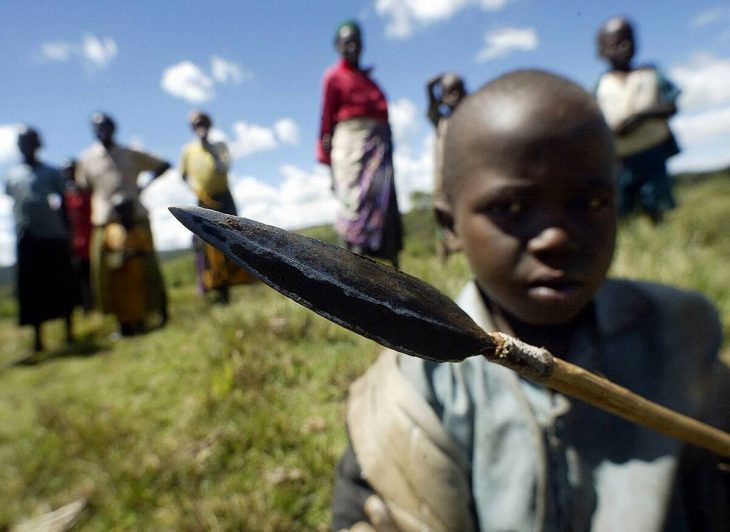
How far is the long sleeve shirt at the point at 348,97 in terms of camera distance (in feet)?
13.4

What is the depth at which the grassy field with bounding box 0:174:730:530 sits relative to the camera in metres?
2.12

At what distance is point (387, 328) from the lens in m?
0.58

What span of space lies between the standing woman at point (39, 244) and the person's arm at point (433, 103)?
3730 mm

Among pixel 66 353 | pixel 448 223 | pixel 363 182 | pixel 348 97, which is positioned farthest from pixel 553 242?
A: pixel 66 353

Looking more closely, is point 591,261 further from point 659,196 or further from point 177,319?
point 177,319

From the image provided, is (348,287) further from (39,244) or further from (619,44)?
(39,244)

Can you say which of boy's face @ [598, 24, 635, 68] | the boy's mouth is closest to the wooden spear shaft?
the boy's mouth

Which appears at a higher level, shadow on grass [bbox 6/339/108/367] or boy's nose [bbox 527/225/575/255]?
boy's nose [bbox 527/225/575/255]

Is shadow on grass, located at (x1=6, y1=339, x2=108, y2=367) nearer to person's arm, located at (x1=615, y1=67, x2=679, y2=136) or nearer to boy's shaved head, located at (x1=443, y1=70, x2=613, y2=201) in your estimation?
boy's shaved head, located at (x1=443, y1=70, x2=613, y2=201)

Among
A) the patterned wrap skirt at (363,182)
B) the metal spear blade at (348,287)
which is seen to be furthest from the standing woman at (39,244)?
the metal spear blade at (348,287)

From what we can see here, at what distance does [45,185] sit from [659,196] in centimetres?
565

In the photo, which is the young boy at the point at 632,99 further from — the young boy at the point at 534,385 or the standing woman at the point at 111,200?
the standing woman at the point at 111,200

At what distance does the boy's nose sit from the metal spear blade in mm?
546

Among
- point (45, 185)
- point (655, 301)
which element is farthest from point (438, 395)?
point (45, 185)
